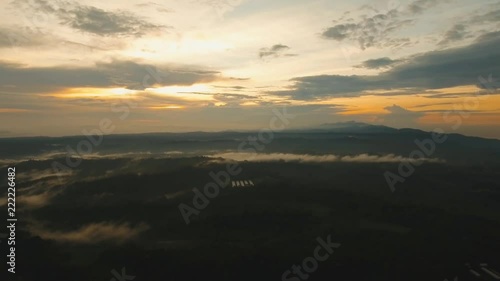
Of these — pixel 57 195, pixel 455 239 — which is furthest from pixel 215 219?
pixel 57 195

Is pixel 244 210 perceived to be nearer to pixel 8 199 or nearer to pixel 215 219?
pixel 215 219

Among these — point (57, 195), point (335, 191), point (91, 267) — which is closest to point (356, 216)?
point (335, 191)

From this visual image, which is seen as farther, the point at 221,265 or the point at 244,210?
the point at 244,210

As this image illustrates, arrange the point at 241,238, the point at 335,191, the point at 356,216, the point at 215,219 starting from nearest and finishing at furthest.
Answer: the point at 241,238, the point at 215,219, the point at 356,216, the point at 335,191

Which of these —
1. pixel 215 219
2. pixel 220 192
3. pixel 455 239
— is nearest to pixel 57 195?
pixel 220 192

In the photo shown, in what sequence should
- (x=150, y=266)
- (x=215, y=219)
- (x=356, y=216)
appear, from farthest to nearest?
(x=356, y=216)
(x=215, y=219)
(x=150, y=266)

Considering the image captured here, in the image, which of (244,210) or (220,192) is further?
(220,192)

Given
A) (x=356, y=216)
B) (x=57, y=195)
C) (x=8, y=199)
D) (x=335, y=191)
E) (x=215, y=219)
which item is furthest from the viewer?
(x=335, y=191)

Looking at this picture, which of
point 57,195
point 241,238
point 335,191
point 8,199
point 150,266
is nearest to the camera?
point 150,266
